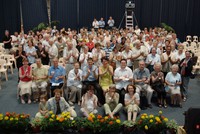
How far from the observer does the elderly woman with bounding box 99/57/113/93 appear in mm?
5852

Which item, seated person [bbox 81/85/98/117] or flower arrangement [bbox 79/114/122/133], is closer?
flower arrangement [bbox 79/114/122/133]

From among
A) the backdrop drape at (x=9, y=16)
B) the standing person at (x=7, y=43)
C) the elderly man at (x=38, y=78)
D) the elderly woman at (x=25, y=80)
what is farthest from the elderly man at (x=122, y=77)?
the backdrop drape at (x=9, y=16)

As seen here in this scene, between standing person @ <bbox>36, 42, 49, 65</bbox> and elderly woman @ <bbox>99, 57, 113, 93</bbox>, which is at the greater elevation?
standing person @ <bbox>36, 42, 49, 65</bbox>

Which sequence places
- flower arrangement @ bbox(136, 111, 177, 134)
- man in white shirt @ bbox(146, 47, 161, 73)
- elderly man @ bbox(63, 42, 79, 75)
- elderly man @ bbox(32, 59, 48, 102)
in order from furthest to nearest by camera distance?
elderly man @ bbox(63, 42, 79, 75) → man in white shirt @ bbox(146, 47, 161, 73) → elderly man @ bbox(32, 59, 48, 102) → flower arrangement @ bbox(136, 111, 177, 134)

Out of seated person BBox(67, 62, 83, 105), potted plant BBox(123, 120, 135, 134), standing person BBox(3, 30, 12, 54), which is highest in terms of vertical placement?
standing person BBox(3, 30, 12, 54)

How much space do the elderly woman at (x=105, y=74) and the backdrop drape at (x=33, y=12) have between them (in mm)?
11279

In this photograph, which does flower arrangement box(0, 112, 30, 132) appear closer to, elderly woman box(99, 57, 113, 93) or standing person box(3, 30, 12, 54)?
elderly woman box(99, 57, 113, 93)

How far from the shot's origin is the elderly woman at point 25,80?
592cm

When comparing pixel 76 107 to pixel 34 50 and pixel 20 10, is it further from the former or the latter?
pixel 20 10

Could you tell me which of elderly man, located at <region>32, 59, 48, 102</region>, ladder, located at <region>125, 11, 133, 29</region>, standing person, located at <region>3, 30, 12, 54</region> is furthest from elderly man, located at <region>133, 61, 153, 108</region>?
ladder, located at <region>125, 11, 133, 29</region>

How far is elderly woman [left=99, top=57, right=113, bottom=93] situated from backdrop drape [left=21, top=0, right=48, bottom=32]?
37.0 feet

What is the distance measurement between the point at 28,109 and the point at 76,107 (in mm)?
1092

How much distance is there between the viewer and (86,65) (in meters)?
6.16

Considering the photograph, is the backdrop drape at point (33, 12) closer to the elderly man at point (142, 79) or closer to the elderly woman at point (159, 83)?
the elderly man at point (142, 79)
